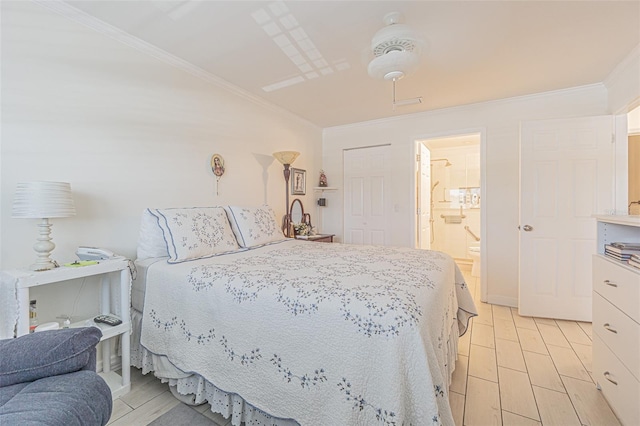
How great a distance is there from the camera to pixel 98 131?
2.01m

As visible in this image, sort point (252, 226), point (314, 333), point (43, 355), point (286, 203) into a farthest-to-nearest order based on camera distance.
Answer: point (286, 203)
point (252, 226)
point (314, 333)
point (43, 355)

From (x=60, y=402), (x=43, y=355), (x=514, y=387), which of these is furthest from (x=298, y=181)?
(x=60, y=402)

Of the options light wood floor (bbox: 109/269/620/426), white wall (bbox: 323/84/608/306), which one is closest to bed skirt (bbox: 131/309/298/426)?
light wood floor (bbox: 109/269/620/426)

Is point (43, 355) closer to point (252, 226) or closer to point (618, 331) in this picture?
point (252, 226)

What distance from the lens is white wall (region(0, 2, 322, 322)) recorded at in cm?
166

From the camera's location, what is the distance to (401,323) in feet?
3.48

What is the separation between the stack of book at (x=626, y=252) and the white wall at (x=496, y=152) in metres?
1.77

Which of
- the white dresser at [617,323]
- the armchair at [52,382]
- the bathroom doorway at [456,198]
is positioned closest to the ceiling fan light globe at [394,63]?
the white dresser at [617,323]

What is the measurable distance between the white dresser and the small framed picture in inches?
125

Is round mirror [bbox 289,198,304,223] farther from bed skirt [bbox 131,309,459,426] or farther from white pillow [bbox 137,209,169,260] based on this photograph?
bed skirt [bbox 131,309,459,426]

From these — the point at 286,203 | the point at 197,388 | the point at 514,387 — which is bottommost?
the point at 514,387

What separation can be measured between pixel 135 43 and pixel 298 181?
2436 mm

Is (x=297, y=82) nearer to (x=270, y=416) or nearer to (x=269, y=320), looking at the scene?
(x=269, y=320)

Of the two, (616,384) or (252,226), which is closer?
(616,384)
